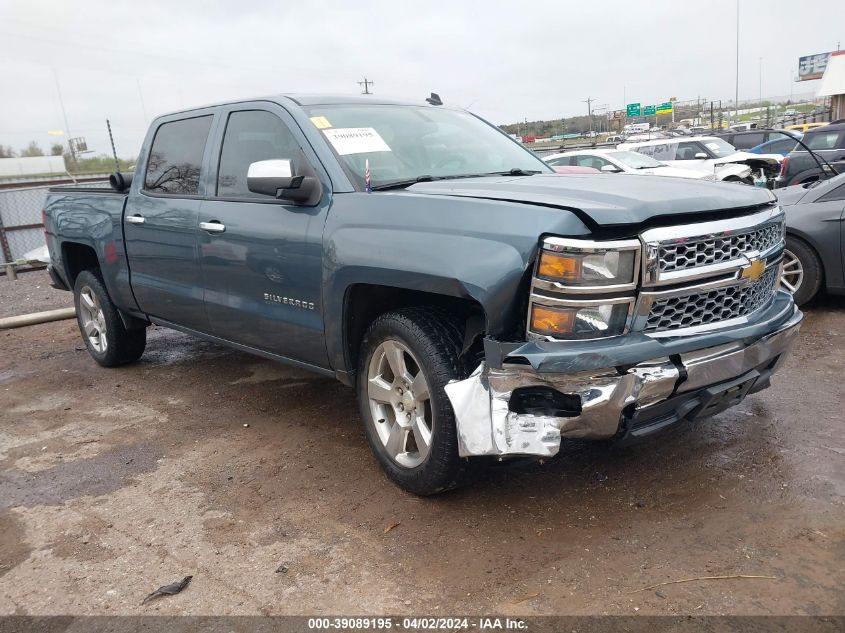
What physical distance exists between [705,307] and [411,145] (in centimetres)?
183

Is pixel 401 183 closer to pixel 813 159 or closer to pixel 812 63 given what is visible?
pixel 813 159

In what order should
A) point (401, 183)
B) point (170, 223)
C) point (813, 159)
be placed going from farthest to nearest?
point (813, 159) → point (170, 223) → point (401, 183)

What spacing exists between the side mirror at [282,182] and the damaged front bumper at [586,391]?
1289 mm

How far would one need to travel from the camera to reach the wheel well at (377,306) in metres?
3.14

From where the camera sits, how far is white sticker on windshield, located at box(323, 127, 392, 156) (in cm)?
364

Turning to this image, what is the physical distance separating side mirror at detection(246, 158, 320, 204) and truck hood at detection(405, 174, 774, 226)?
1.66 feet

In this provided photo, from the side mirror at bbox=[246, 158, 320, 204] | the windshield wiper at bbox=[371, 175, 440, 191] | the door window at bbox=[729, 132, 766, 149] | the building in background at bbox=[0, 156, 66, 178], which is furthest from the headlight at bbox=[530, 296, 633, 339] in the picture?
the building in background at bbox=[0, 156, 66, 178]

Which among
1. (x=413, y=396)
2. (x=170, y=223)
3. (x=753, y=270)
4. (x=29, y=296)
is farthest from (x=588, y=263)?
(x=29, y=296)

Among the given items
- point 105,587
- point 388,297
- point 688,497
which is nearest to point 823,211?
point 688,497

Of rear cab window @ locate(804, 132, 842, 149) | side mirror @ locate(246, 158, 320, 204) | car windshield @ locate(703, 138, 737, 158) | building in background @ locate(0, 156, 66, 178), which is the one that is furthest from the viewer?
building in background @ locate(0, 156, 66, 178)

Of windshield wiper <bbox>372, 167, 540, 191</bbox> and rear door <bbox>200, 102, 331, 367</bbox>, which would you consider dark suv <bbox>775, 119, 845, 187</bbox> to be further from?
rear door <bbox>200, 102, 331, 367</bbox>

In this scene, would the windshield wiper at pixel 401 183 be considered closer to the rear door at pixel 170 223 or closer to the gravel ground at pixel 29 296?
the rear door at pixel 170 223

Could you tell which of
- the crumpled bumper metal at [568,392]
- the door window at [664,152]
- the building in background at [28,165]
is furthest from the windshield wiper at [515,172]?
the building in background at [28,165]

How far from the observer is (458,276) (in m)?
2.78
